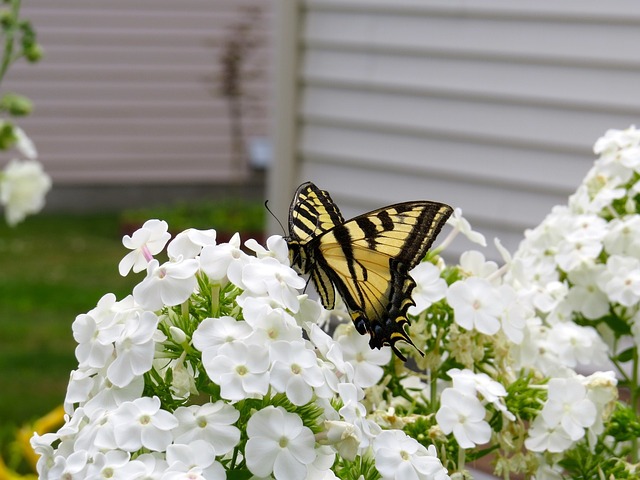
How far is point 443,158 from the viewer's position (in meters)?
5.12

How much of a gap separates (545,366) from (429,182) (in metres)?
3.65

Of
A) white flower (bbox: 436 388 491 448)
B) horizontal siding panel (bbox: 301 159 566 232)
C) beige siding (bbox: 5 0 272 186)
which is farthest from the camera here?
beige siding (bbox: 5 0 272 186)

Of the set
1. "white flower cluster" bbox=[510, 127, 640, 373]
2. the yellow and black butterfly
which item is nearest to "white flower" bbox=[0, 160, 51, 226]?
"white flower cluster" bbox=[510, 127, 640, 373]

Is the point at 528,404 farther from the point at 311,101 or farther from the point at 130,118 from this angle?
the point at 130,118

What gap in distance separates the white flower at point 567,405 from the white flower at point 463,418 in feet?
0.39

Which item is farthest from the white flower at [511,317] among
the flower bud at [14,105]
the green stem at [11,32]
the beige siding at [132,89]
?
the beige siding at [132,89]

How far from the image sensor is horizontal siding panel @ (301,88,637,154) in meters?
4.57

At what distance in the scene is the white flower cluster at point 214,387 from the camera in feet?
3.47

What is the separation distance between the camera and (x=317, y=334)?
119 centimetres

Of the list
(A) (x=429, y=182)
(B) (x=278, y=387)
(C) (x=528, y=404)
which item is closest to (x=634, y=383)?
(C) (x=528, y=404)

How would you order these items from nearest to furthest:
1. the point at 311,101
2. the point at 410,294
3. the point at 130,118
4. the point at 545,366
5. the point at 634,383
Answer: the point at 410,294 < the point at 545,366 < the point at 634,383 < the point at 311,101 < the point at 130,118

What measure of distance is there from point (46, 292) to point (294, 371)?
755 centimetres

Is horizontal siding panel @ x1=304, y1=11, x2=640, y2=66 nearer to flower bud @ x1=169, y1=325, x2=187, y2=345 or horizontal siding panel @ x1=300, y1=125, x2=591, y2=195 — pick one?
horizontal siding panel @ x1=300, y1=125, x2=591, y2=195

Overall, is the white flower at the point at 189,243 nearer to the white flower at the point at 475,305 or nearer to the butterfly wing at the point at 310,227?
the butterfly wing at the point at 310,227
